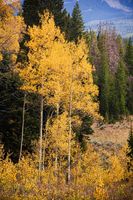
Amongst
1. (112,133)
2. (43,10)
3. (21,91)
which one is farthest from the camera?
(112,133)

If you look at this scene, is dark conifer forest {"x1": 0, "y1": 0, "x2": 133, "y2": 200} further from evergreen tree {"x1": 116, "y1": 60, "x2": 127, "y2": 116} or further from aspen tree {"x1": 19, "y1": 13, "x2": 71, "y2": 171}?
evergreen tree {"x1": 116, "y1": 60, "x2": 127, "y2": 116}

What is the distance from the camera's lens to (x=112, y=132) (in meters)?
66.8

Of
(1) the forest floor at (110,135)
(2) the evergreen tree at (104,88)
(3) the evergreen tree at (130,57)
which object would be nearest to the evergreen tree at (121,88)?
(2) the evergreen tree at (104,88)

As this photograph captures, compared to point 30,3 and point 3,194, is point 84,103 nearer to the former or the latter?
point 3,194

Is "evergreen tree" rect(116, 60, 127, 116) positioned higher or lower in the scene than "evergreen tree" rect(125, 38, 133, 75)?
lower

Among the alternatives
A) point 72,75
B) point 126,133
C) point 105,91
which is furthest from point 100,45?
point 72,75

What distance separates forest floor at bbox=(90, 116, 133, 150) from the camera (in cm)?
5662

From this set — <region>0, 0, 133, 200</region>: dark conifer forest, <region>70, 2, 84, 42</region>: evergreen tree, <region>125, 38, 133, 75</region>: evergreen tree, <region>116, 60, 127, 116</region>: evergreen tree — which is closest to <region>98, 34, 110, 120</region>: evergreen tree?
<region>116, 60, 127, 116</region>: evergreen tree

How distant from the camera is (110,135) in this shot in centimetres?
6406

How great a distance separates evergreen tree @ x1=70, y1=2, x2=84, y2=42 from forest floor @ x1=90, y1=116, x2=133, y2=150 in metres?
14.2

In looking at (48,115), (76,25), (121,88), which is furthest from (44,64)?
(121,88)

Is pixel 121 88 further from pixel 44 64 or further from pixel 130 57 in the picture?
pixel 44 64

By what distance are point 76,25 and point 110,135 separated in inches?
716

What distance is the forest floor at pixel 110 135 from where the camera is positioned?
2229 inches
